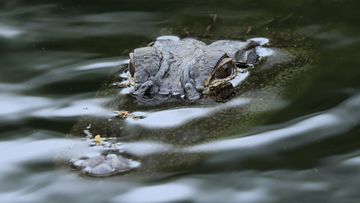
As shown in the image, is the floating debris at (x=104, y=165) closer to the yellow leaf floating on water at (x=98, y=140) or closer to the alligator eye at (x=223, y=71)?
the yellow leaf floating on water at (x=98, y=140)

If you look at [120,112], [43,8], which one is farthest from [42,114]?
[43,8]

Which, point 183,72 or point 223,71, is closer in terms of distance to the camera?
point 183,72

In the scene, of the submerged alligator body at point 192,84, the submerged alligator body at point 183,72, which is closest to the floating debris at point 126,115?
the submerged alligator body at point 192,84

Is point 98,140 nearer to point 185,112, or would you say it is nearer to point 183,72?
point 185,112

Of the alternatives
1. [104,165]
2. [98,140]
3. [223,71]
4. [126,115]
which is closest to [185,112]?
[126,115]

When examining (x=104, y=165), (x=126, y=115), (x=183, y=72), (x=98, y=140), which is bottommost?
(x=104, y=165)

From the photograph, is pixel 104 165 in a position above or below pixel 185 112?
below

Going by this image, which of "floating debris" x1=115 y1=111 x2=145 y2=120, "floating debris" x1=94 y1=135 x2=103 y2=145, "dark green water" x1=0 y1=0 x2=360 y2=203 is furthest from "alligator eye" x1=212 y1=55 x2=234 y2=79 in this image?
"floating debris" x1=94 y1=135 x2=103 y2=145
